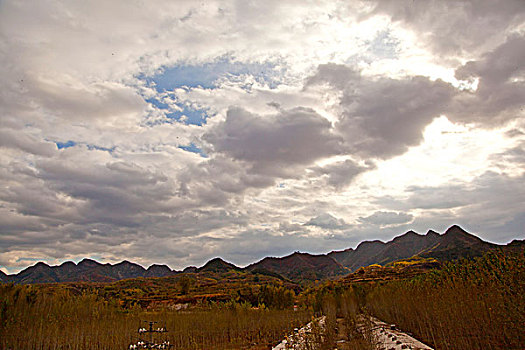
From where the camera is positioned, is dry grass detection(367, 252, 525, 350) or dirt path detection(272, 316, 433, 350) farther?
dirt path detection(272, 316, 433, 350)

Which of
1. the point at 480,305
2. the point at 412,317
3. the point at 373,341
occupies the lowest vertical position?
the point at 412,317

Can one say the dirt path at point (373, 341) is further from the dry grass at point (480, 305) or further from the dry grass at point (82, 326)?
the dry grass at point (82, 326)

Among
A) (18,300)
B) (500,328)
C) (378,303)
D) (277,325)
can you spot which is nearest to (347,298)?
(378,303)

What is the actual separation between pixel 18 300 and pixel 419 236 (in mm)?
199740

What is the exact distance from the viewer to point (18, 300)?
9.17 m

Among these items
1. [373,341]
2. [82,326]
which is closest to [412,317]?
[373,341]

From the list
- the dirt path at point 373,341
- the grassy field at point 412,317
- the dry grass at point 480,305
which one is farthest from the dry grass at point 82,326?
the dry grass at point 480,305

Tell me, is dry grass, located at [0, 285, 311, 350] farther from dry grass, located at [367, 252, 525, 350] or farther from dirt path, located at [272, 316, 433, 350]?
dry grass, located at [367, 252, 525, 350]

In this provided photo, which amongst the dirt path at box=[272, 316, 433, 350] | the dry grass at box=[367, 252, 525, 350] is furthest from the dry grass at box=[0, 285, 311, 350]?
the dry grass at box=[367, 252, 525, 350]

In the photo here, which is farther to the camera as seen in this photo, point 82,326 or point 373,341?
point 82,326

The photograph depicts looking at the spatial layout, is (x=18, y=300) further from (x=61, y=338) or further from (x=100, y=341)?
(x=100, y=341)

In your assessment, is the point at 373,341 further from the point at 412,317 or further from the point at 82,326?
the point at 82,326

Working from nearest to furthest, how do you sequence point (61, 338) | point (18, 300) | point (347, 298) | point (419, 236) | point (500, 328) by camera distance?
point (500, 328) < point (18, 300) < point (61, 338) < point (347, 298) < point (419, 236)

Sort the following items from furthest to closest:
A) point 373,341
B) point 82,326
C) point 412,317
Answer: point 412,317 → point 82,326 → point 373,341
